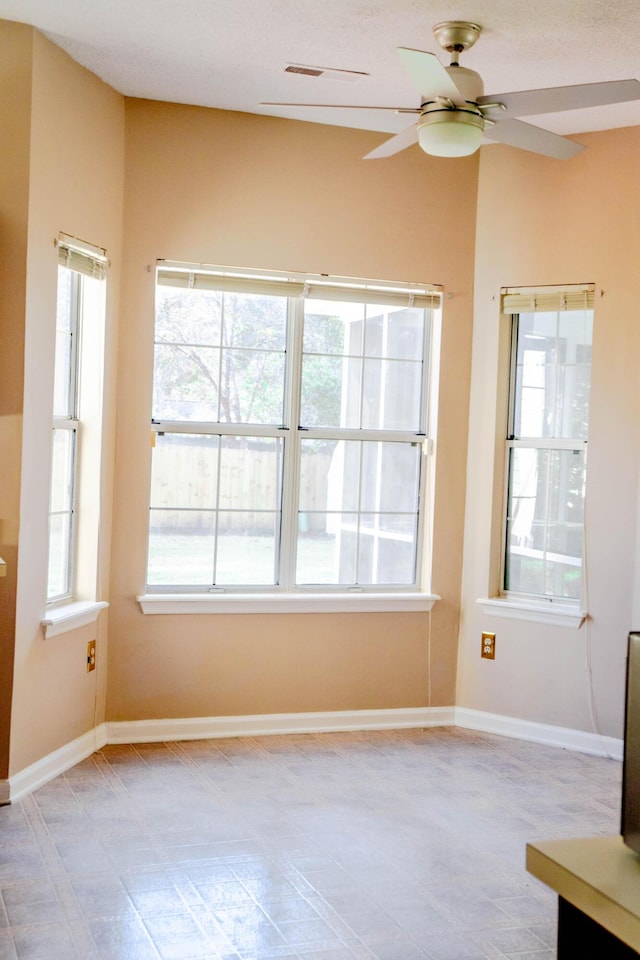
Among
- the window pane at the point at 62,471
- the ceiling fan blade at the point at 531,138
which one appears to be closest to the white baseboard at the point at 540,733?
the window pane at the point at 62,471

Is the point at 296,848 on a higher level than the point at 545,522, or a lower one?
lower

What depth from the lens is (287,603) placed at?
4.84 m

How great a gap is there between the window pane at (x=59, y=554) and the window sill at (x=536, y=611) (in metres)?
2.08

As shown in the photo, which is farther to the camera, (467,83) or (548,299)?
(548,299)

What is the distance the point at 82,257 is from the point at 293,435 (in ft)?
4.39

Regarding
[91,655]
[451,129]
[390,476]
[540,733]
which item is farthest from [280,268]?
[540,733]

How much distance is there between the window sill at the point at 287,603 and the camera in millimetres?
4660

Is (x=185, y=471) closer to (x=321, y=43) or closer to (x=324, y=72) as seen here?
(x=324, y=72)

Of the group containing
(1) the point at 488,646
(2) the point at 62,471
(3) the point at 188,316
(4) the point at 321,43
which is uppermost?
(4) the point at 321,43

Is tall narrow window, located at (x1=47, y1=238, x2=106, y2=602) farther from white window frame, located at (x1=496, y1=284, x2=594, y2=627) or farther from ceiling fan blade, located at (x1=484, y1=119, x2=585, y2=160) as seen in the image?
white window frame, located at (x1=496, y1=284, x2=594, y2=627)

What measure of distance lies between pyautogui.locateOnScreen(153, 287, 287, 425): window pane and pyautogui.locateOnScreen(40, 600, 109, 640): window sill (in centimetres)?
96

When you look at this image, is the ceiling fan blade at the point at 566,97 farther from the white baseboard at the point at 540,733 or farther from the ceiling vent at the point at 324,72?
the white baseboard at the point at 540,733

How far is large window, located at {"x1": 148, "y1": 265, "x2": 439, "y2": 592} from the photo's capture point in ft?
15.6

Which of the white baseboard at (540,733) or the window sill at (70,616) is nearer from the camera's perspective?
the window sill at (70,616)
